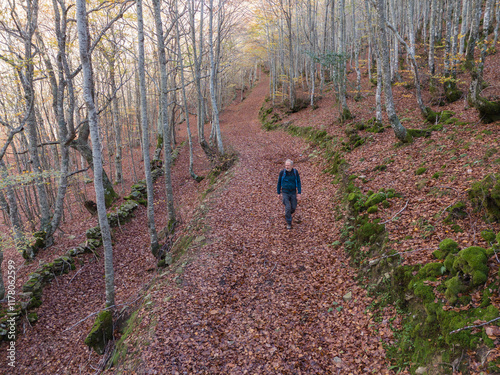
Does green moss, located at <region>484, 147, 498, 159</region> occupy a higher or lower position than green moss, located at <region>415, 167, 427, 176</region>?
higher

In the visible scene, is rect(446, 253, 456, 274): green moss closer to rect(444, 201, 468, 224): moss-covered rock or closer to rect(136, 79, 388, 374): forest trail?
rect(444, 201, 468, 224): moss-covered rock

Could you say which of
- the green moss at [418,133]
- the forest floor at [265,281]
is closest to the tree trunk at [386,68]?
the green moss at [418,133]

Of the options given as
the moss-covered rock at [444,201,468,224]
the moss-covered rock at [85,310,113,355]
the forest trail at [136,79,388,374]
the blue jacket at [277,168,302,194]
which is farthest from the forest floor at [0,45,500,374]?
the blue jacket at [277,168,302,194]

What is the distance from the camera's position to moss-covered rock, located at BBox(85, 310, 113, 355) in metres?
5.32

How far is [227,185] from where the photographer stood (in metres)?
11.3

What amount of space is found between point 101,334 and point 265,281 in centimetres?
369

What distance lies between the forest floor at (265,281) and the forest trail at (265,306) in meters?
0.02

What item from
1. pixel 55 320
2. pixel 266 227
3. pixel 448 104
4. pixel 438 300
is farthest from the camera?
pixel 448 104

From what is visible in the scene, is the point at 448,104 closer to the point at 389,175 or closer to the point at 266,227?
the point at 389,175

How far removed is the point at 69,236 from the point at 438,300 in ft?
41.4

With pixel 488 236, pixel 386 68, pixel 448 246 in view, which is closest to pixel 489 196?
pixel 488 236

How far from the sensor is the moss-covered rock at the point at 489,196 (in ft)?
13.2

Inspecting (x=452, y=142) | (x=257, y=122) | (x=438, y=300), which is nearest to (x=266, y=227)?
(x=438, y=300)

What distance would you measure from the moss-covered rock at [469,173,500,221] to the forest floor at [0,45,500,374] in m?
0.23
